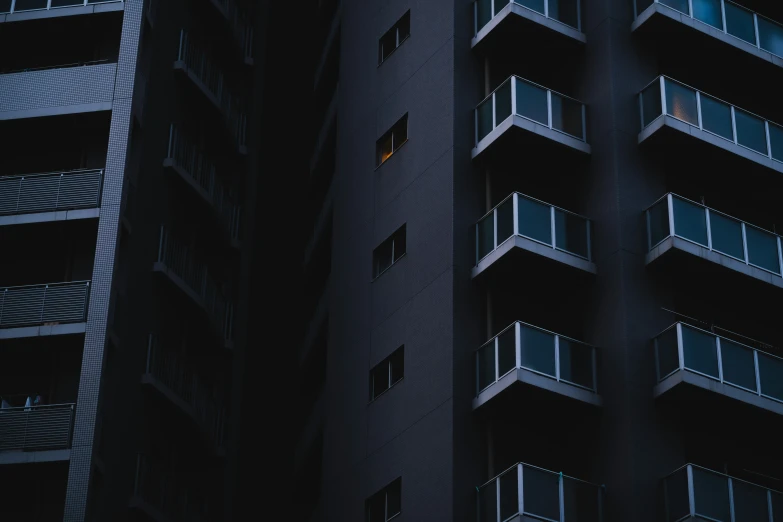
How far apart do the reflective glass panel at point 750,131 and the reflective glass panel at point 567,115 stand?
4.98 m

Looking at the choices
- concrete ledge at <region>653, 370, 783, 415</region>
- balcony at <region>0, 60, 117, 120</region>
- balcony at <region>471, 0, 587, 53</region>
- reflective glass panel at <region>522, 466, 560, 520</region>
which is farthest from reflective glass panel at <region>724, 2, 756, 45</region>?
balcony at <region>0, 60, 117, 120</region>

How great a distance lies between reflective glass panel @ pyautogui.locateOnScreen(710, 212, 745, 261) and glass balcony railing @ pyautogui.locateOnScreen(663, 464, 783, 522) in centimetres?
725

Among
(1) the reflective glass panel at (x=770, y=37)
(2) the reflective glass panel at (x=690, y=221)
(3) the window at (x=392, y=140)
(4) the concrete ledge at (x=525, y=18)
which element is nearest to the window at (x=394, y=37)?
(3) the window at (x=392, y=140)

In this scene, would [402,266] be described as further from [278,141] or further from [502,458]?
[278,141]

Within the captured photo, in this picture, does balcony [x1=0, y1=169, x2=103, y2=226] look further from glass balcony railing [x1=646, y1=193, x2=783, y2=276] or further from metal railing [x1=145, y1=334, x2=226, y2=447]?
glass balcony railing [x1=646, y1=193, x2=783, y2=276]

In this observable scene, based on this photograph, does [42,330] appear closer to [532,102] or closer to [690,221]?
[532,102]

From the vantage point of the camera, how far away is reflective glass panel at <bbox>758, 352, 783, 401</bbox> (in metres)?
39.2

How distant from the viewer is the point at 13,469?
141 ft

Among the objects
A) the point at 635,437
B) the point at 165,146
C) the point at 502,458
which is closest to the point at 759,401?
the point at 635,437

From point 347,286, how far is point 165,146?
9141 mm

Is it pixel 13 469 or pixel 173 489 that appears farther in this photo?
pixel 173 489

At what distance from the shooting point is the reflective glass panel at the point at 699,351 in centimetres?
3809

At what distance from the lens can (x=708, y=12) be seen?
148ft

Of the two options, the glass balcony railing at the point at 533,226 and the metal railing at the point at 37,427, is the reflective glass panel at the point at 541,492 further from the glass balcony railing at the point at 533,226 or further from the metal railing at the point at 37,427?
the metal railing at the point at 37,427
